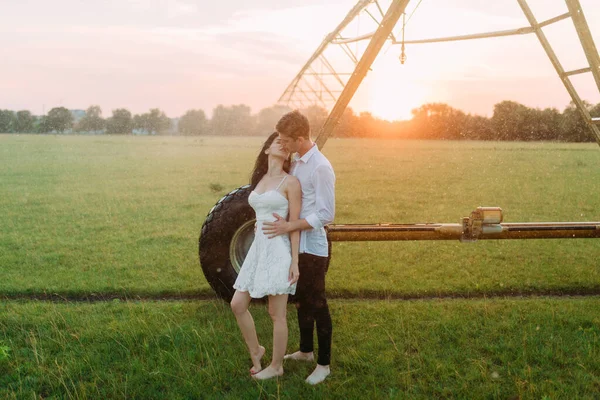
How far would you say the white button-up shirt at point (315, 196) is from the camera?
13.1ft

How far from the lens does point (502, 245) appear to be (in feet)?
30.8

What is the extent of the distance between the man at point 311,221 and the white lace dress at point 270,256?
0.23ft

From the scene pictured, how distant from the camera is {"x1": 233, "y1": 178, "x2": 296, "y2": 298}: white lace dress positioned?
406 centimetres

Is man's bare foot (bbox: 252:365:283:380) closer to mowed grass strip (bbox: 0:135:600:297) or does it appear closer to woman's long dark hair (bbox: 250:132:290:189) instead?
woman's long dark hair (bbox: 250:132:290:189)

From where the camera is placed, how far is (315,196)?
412 centimetres

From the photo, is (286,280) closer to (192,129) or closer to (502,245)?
(502,245)

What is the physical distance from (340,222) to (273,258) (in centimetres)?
718

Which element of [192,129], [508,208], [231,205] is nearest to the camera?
[231,205]

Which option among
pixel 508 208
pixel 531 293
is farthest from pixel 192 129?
pixel 531 293

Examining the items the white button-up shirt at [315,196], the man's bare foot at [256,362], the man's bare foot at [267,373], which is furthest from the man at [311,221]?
the man's bare foot at [256,362]

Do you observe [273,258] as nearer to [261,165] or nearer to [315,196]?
[315,196]

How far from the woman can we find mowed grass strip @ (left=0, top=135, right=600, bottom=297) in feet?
8.08

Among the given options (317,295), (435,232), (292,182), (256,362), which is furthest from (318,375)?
(435,232)

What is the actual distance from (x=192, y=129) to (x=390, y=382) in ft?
244
